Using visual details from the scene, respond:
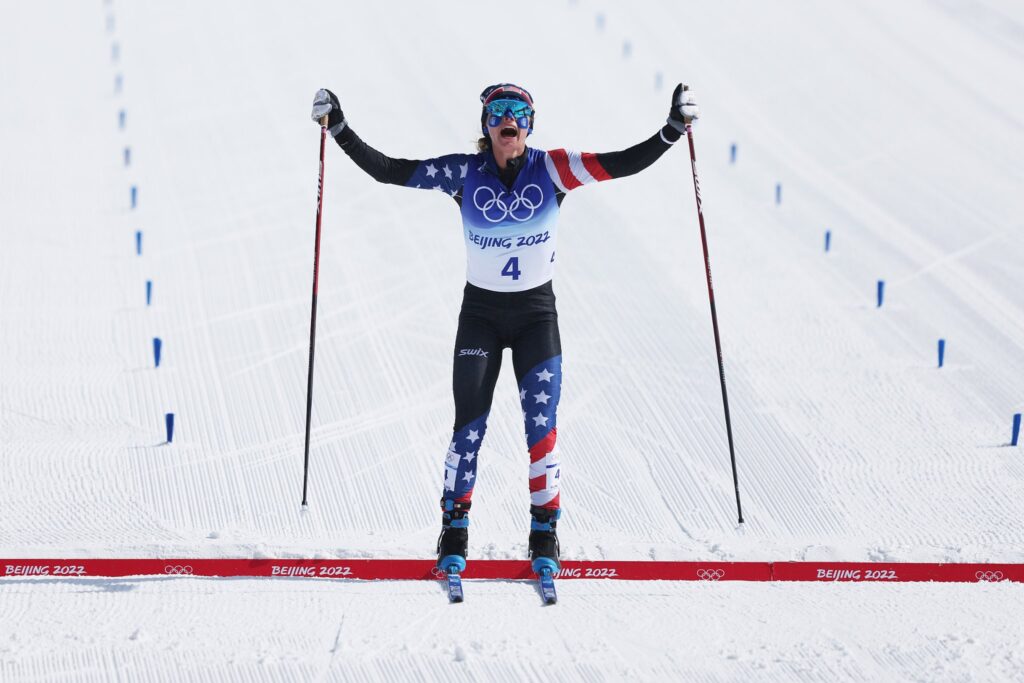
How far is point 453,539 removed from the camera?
683cm

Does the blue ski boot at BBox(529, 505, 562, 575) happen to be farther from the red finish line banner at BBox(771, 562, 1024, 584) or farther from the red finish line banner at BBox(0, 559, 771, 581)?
the red finish line banner at BBox(771, 562, 1024, 584)

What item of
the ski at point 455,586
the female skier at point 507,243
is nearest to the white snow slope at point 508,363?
the ski at point 455,586

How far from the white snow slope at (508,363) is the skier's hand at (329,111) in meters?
2.16

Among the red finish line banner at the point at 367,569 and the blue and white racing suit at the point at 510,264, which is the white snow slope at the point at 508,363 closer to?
the red finish line banner at the point at 367,569

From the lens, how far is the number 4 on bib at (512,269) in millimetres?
6691

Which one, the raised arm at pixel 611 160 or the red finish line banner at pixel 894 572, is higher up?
the raised arm at pixel 611 160

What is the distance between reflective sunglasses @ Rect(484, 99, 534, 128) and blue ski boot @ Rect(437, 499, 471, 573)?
189 centimetres

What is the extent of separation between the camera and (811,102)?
17953 millimetres

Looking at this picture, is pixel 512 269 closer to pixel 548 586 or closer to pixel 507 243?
pixel 507 243

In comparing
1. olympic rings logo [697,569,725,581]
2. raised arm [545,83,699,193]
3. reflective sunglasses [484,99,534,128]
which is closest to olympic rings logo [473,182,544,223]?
raised arm [545,83,699,193]

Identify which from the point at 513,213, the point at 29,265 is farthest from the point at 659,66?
the point at 513,213

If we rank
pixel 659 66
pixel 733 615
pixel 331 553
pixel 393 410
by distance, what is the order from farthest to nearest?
pixel 659 66 → pixel 393 410 → pixel 331 553 → pixel 733 615

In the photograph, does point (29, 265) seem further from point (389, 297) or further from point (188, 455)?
point (188, 455)

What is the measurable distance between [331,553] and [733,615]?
2.05m
